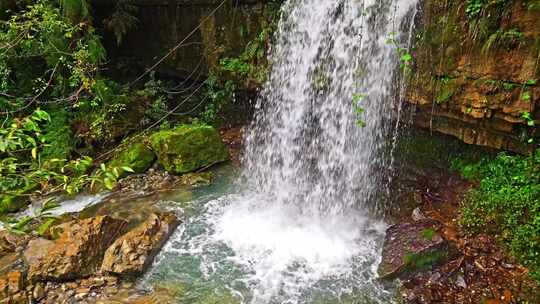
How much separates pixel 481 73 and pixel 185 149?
17.7 ft

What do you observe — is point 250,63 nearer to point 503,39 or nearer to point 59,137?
point 59,137

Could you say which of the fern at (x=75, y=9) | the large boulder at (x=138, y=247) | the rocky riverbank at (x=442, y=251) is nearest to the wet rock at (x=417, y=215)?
the rocky riverbank at (x=442, y=251)

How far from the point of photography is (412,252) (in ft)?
15.5

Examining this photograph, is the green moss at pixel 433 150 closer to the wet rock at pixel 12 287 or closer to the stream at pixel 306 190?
the stream at pixel 306 190

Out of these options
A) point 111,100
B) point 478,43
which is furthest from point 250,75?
point 478,43

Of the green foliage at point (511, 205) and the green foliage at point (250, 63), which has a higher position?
the green foliage at point (250, 63)

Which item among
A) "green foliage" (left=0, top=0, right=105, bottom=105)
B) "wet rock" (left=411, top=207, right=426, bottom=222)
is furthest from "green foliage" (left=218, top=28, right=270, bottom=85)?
"wet rock" (left=411, top=207, right=426, bottom=222)

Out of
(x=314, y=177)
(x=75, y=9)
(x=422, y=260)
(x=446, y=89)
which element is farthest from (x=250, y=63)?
(x=422, y=260)

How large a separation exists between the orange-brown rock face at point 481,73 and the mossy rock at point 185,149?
4.19 metres

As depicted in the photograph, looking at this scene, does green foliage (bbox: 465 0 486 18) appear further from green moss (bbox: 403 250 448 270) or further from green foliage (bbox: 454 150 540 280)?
green moss (bbox: 403 250 448 270)

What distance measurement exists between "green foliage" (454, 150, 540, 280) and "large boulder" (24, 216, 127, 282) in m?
5.11

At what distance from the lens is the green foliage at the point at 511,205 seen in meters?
4.38

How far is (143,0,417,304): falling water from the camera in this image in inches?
190

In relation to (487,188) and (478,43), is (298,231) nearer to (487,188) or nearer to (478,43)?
(487,188)
